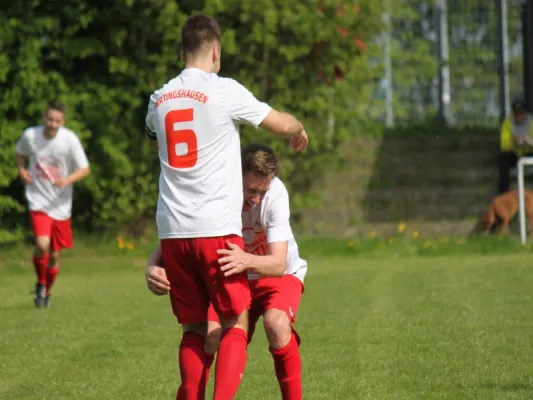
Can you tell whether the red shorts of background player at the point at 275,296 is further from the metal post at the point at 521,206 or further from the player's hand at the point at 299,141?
the metal post at the point at 521,206

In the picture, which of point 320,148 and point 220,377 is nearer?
point 220,377

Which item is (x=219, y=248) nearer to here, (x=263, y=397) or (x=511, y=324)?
(x=263, y=397)

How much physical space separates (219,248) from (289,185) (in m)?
14.2

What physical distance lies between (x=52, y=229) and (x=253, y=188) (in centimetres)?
693

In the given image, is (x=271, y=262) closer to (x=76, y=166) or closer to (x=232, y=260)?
(x=232, y=260)

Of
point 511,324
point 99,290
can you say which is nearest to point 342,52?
point 99,290

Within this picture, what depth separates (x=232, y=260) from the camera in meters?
5.18

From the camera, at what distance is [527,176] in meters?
20.0

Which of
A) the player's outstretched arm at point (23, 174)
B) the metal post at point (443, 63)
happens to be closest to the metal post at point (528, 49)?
the metal post at point (443, 63)

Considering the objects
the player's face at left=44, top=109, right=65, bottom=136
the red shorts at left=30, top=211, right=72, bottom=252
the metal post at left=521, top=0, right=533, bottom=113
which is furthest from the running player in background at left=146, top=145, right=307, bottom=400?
the metal post at left=521, top=0, right=533, bottom=113

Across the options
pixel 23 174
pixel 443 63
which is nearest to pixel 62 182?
pixel 23 174

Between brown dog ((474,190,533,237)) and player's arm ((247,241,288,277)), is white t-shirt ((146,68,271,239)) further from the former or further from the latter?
brown dog ((474,190,533,237))

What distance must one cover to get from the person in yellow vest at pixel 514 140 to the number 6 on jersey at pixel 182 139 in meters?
14.2

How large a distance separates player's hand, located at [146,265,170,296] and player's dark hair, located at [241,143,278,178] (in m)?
0.65
